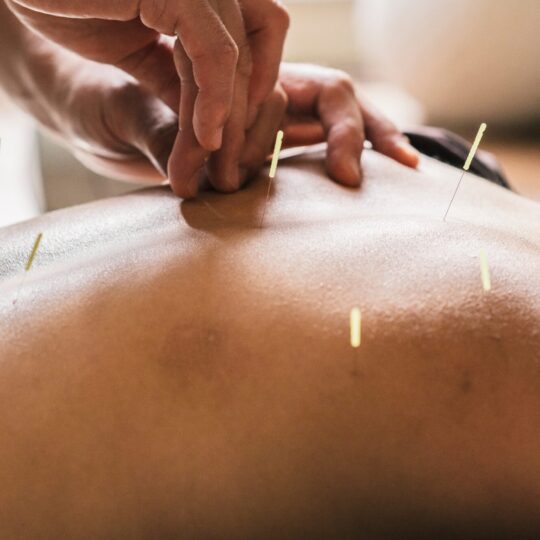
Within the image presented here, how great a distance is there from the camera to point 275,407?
57 centimetres

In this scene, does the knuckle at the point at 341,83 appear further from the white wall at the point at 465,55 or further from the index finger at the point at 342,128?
the white wall at the point at 465,55

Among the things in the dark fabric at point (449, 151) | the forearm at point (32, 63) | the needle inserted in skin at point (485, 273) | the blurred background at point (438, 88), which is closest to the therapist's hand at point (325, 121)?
the dark fabric at point (449, 151)

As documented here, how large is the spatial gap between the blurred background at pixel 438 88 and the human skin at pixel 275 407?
0.94 metres

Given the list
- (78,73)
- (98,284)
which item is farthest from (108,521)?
(78,73)

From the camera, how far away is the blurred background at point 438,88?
5.70 feet

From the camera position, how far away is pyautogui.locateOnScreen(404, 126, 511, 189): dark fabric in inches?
45.1

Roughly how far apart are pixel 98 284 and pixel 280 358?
0.64 feet

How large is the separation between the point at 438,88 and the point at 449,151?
33.1 inches

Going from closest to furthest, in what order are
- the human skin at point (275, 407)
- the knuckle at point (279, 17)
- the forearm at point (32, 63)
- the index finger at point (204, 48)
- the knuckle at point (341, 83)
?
the human skin at point (275, 407), the index finger at point (204, 48), the knuckle at point (279, 17), the knuckle at point (341, 83), the forearm at point (32, 63)

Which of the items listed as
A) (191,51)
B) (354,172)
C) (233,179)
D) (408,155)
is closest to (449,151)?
(408,155)

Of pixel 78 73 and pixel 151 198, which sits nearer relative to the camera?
pixel 151 198

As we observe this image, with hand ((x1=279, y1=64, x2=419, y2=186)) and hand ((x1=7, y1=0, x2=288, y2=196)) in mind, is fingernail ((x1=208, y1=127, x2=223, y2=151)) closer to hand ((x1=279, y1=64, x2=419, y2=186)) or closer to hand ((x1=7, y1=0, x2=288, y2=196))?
hand ((x1=7, y1=0, x2=288, y2=196))

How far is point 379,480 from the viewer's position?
0.56 metres

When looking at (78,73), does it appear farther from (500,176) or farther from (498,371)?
(498,371)
